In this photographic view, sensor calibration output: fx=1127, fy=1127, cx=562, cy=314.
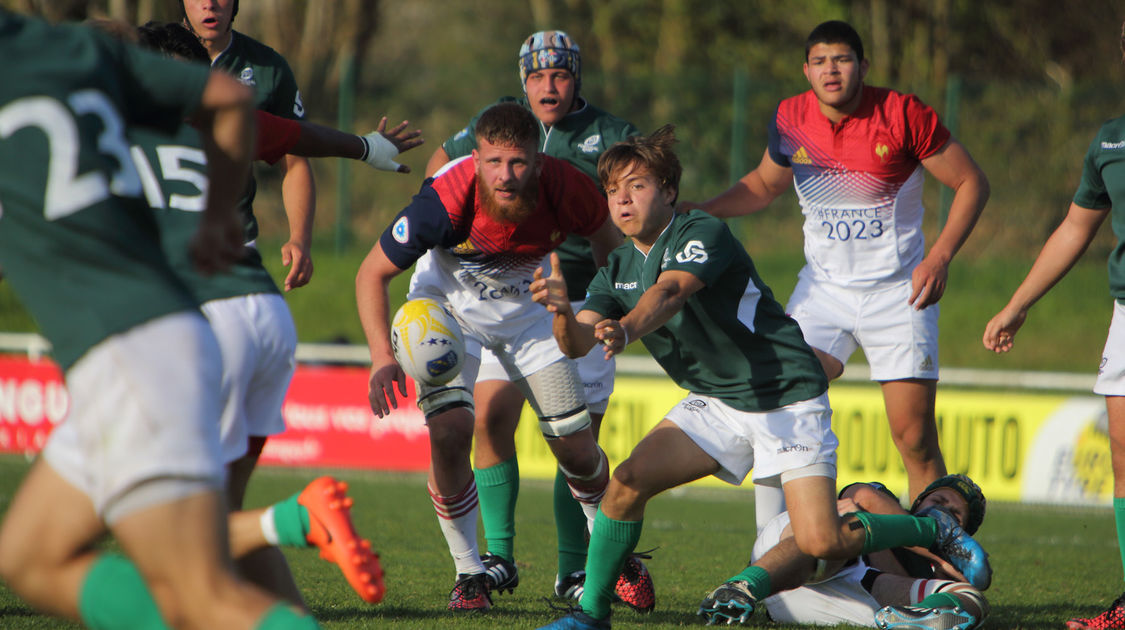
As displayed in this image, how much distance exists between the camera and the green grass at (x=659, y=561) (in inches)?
181

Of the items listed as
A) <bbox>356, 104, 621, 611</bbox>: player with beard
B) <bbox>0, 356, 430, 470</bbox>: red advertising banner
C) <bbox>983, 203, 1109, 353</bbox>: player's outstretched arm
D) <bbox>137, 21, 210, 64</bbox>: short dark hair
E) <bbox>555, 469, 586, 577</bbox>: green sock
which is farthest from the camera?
<bbox>0, 356, 430, 470</bbox>: red advertising banner

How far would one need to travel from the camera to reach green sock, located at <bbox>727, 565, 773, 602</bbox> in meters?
4.26

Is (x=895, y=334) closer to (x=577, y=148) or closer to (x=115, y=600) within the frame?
(x=577, y=148)

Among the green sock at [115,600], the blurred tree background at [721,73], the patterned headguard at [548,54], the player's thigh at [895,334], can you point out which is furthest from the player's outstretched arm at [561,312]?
the blurred tree background at [721,73]

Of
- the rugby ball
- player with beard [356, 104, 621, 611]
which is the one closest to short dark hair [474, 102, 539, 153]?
player with beard [356, 104, 621, 611]

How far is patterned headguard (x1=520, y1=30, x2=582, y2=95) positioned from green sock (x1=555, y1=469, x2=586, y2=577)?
7.00 ft

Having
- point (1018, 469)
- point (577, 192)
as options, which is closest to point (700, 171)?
point (1018, 469)

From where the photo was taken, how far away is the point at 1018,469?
9.95m

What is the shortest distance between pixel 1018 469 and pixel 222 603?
29.6 feet

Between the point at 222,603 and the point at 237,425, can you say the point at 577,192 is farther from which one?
the point at 222,603

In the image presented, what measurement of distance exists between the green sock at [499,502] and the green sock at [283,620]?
9.59ft

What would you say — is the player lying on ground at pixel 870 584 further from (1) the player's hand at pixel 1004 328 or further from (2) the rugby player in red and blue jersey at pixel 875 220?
(2) the rugby player in red and blue jersey at pixel 875 220

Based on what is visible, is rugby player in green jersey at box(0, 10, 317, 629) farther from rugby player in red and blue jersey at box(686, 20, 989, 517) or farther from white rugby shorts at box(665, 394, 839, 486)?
rugby player in red and blue jersey at box(686, 20, 989, 517)

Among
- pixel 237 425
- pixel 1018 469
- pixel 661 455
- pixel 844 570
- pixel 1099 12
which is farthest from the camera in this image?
pixel 1099 12
